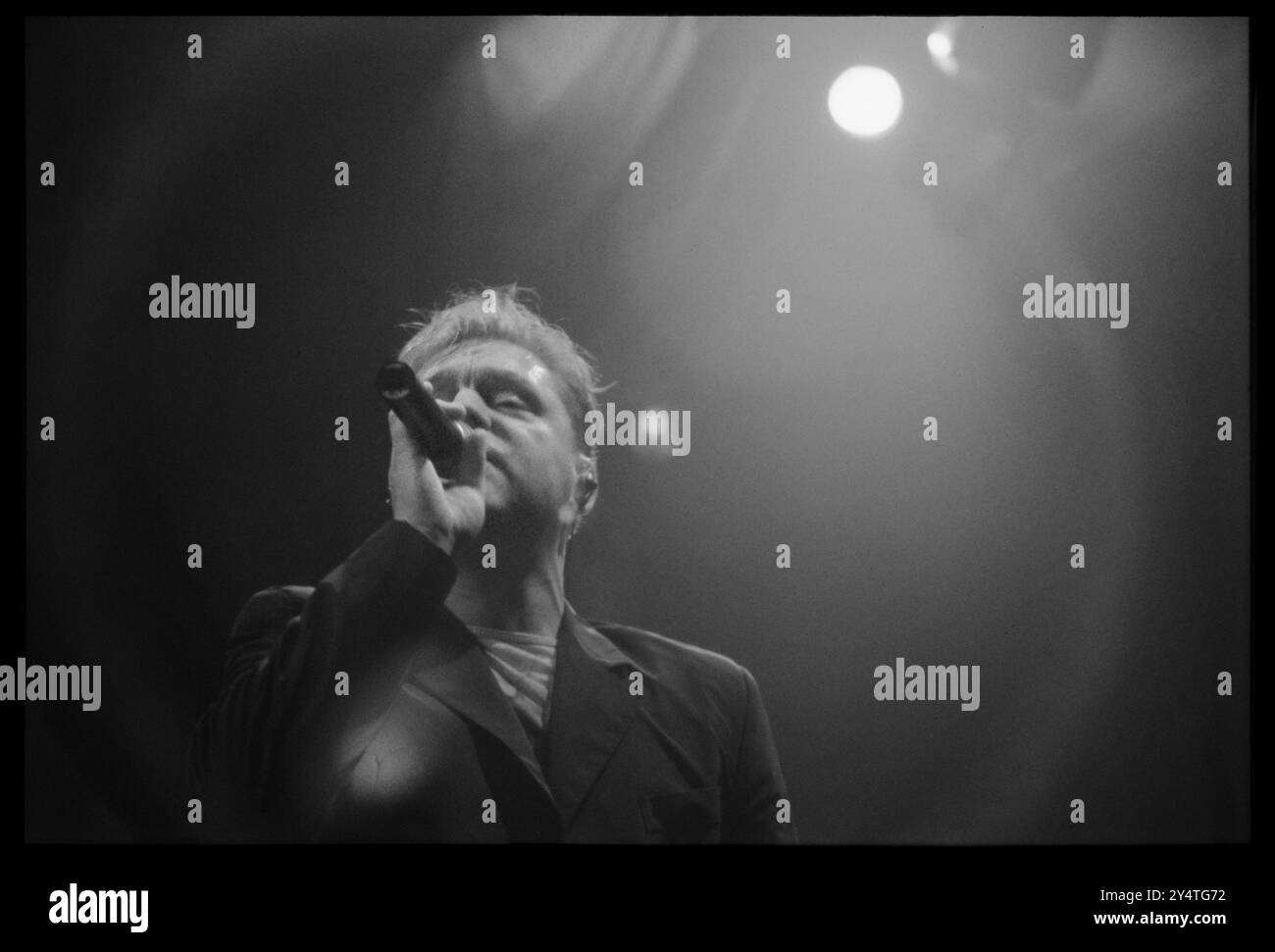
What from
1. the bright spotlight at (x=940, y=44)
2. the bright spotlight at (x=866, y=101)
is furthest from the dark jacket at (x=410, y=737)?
the bright spotlight at (x=940, y=44)

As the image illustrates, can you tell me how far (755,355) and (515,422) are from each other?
16.0 inches

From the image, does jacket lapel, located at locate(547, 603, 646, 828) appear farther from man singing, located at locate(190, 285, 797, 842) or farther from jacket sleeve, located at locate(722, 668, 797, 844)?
jacket sleeve, located at locate(722, 668, 797, 844)

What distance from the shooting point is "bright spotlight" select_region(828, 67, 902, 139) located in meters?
1.88

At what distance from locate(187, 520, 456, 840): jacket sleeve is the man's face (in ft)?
0.50

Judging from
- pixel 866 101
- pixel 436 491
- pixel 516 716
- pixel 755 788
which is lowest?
pixel 755 788

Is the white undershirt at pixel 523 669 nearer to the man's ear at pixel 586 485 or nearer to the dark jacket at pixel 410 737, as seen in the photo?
the dark jacket at pixel 410 737

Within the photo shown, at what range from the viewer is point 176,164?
1.88 m

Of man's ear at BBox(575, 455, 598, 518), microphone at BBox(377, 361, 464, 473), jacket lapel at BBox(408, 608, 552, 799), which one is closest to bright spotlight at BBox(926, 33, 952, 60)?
man's ear at BBox(575, 455, 598, 518)

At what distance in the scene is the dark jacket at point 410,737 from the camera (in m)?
1.83

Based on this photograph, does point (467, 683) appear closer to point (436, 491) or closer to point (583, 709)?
point (583, 709)

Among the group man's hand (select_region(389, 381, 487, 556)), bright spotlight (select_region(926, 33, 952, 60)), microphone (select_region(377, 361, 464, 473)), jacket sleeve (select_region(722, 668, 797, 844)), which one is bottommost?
jacket sleeve (select_region(722, 668, 797, 844))

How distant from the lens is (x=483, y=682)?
184 centimetres

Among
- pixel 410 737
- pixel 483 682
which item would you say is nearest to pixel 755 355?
pixel 483 682

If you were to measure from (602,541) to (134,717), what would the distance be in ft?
2.64
